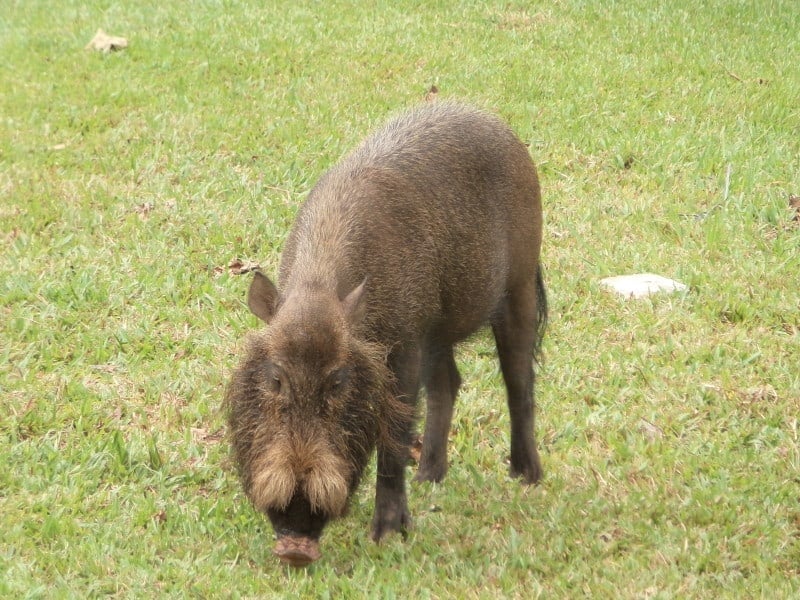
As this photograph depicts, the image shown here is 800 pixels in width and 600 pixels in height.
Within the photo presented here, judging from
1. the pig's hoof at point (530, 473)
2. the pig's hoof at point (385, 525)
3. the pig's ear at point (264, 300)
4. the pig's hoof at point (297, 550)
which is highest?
the pig's ear at point (264, 300)

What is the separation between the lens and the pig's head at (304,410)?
4.00m

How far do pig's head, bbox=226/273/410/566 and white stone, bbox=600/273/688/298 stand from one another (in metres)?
3.47

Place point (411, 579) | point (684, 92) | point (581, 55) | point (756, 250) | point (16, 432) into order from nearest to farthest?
point (411, 579) → point (16, 432) → point (756, 250) → point (684, 92) → point (581, 55)

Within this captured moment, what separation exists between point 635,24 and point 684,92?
196 cm

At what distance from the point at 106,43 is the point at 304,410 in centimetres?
856

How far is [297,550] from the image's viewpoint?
4.14 m

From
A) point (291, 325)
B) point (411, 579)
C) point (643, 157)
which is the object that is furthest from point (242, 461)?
point (643, 157)

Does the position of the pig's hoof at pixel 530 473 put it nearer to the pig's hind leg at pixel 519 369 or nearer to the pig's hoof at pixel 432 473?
the pig's hind leg at pixel 519 369

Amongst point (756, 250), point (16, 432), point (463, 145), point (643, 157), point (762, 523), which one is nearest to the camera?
point (762, 523)

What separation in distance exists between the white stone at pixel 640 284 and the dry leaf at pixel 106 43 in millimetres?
6154

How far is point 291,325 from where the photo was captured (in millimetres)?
4180

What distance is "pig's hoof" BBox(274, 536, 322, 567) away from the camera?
4.14 meters

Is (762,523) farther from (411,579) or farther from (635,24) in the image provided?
(635,24)

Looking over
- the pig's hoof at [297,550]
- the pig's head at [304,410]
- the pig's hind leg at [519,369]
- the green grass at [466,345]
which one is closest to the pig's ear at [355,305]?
the pig's head at [304,410]
